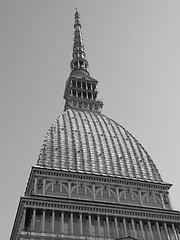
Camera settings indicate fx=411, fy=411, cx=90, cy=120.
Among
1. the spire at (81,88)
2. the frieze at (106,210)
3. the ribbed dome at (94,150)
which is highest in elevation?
the spire at (81,88)

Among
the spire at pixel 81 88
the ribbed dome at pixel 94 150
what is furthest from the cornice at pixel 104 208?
the spire at pixel 81 88

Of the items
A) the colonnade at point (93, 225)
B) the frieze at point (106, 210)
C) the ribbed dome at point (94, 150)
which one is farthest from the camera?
the ribbed dome at point (94, 150)

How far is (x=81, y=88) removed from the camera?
9300 centimetres

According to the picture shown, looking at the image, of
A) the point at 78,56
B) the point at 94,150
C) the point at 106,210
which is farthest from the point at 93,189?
the point at 78,56

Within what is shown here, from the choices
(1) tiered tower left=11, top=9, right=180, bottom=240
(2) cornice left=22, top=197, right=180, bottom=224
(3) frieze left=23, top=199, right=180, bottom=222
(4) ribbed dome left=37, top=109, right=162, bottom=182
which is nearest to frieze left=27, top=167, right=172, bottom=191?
(1) tiered tower left=11, top=9, right=180, bottom=240

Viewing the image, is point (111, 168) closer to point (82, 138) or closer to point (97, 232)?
point (82, 138)

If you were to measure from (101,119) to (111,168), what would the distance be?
16380 mm

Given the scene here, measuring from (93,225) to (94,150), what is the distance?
17.5 metres

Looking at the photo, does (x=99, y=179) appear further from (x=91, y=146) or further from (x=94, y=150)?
(x=91, y=146)

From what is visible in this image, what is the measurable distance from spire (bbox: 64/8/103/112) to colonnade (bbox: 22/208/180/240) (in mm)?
33526

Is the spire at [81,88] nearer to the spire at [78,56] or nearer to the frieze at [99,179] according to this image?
the spire at [78,56]

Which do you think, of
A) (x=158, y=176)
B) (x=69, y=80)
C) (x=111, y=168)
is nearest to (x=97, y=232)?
(x=111, y=168)

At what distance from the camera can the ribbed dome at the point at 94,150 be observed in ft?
224

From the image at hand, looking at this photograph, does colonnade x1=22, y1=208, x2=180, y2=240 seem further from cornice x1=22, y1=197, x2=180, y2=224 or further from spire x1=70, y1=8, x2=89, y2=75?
spire x1=70, y1=8, x2=89, y2=75
